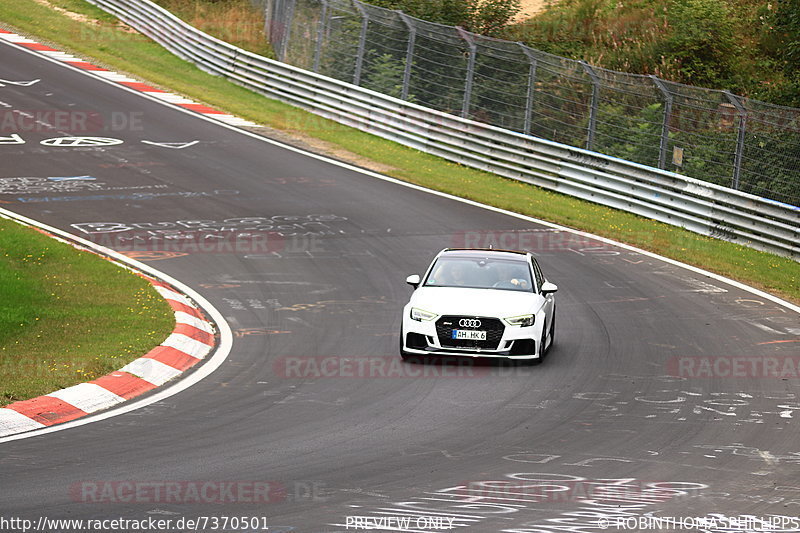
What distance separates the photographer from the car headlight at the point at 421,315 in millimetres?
14219

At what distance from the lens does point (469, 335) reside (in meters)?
14.2

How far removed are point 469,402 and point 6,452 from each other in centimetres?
479

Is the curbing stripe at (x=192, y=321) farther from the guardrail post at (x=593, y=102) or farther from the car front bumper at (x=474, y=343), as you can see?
the guardrail post at (x=593, y=102)

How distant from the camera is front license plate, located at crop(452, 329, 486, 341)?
14.1 metres

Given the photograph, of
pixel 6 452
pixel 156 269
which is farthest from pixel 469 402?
pixel 156 269

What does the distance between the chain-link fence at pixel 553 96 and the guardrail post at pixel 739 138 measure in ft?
0.07

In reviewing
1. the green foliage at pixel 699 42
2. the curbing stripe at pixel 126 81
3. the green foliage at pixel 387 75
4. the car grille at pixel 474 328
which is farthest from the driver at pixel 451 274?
the curbing stripe at pixel 126 81

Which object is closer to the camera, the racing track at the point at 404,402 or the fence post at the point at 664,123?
the racing track at the point at 404,402

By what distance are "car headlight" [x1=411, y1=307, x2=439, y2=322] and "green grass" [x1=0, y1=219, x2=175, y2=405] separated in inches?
127

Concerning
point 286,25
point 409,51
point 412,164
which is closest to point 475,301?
point 412,164
